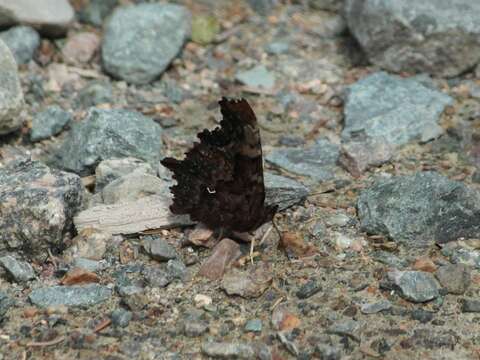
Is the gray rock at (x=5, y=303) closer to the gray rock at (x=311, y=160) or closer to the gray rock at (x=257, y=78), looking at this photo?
the gray rock at (x=311, y=160)

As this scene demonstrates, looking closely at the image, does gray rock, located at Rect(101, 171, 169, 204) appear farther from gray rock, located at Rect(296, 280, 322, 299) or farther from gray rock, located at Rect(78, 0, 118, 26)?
gray rock, located at Rect(78, 0, 118, 26)

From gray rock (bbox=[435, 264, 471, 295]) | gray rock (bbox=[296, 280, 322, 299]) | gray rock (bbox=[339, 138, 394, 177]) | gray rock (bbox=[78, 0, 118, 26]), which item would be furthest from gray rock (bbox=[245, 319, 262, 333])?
gray rock (bbox=[78, 0, 118, 26])

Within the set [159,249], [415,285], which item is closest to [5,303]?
[159,249]

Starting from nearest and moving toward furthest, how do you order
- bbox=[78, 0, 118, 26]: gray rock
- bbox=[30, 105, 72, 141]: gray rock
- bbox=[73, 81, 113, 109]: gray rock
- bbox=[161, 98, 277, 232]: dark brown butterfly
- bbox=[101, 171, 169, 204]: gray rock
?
bbox=[161, 98, 277, 232]: dark brown butterfly → bbox=[101, 171, 169, 204]: gray rock → bbox=[30, 105, 72, 141]: gray rock → bbox=[73, 81, 113, 109]: gray rock → bbox=[78, 0, 118, 26]: gray rock

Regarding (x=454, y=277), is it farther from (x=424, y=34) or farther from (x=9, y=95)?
(x=9, y=95)

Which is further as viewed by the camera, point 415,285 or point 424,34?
point 424,34

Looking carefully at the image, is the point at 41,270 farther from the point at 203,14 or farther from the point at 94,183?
the point at 203,14
